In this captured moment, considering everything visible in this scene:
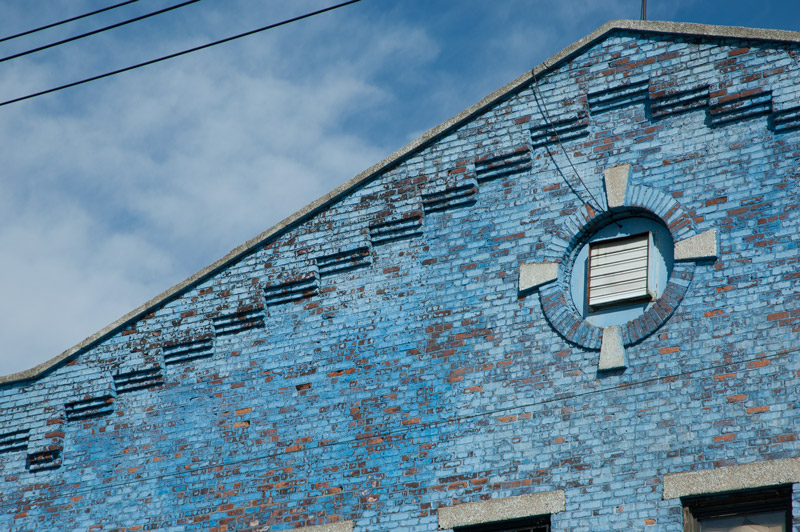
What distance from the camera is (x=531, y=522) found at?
11219 mm

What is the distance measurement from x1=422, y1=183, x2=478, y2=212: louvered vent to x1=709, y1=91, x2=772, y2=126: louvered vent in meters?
2.57

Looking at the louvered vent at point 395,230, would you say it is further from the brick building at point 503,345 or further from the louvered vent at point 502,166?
the louvered vent at point 502,166

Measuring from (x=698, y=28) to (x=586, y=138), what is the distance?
158 cm

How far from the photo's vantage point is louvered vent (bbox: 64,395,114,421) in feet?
44.1

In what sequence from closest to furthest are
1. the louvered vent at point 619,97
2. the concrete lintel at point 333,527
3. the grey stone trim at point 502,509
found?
1. the grey stone trim at point 502,509
2. the concrete lintel at point 333,527
3. the louvered vent at point 619,97

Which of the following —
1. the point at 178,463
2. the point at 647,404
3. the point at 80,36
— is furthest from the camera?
the point at 178,463

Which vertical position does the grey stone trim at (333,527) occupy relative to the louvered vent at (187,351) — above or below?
below

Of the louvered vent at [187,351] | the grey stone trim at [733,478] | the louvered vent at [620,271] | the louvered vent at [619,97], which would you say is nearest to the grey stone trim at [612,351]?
the louvered vent at [620,271]

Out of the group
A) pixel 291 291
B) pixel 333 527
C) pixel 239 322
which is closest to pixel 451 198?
pixel 291 291

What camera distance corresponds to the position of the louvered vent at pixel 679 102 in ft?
39.9

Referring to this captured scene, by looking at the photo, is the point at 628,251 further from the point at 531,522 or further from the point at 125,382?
the point at 125,382

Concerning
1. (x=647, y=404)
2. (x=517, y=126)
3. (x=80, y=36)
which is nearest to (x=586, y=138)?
(x=517, y=126)

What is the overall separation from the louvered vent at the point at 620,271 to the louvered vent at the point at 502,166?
1.20m

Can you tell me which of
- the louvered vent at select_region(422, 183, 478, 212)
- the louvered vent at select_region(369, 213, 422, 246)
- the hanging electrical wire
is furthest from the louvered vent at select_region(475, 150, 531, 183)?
the louvered vent at select_region(369, 213, 422, 246)
